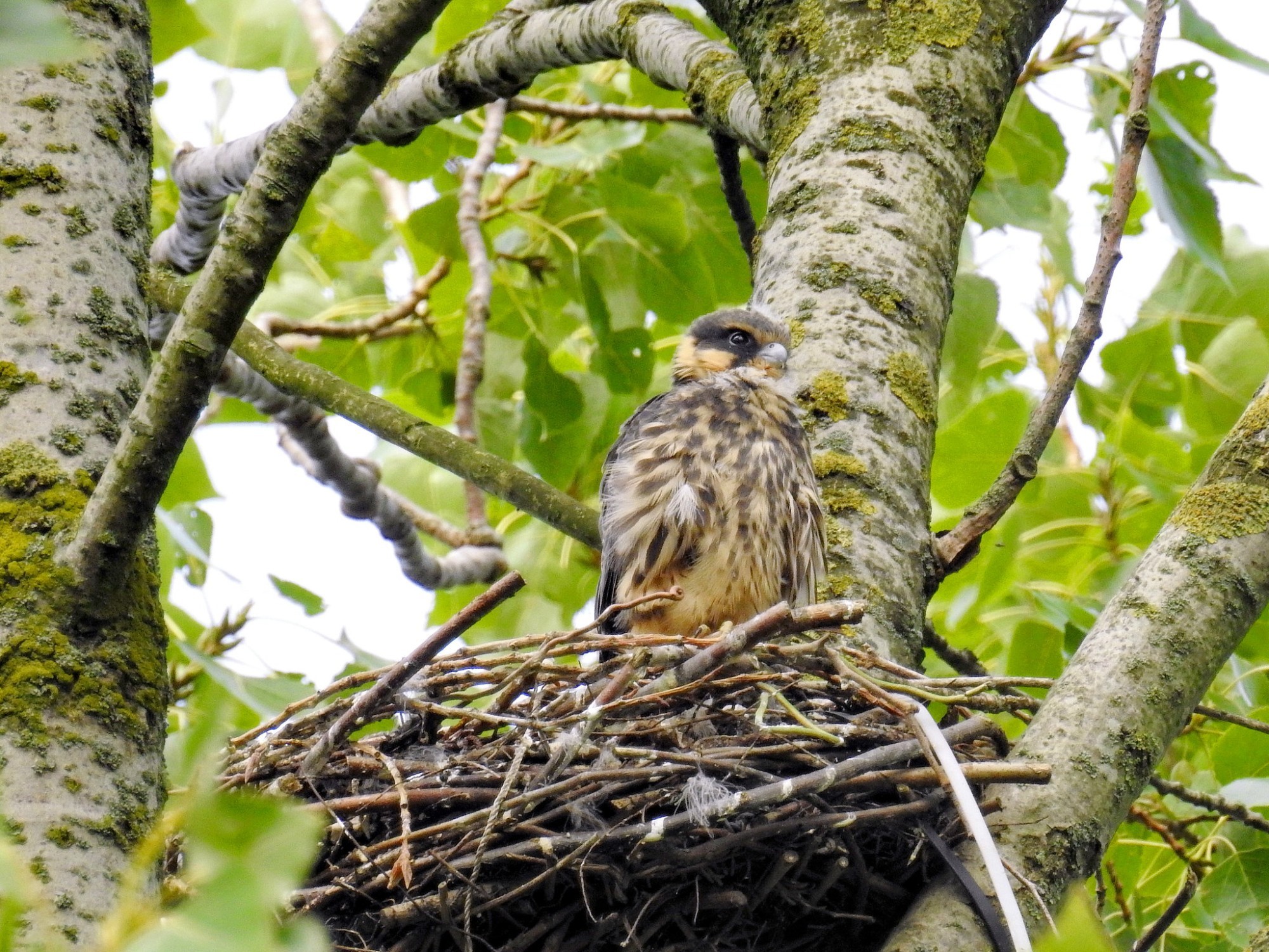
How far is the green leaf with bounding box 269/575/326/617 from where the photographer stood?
351cm

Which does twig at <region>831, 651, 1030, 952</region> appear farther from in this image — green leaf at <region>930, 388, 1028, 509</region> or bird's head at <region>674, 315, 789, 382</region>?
green leaf at <region>930, 388, 1028, 509</region>

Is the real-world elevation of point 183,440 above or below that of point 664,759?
above

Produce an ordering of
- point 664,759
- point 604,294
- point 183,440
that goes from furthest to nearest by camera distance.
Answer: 1. point 604,294
2. point 664,759
3. point 183,440

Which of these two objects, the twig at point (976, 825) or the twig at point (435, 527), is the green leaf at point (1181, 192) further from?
the twig at point (435, 527)

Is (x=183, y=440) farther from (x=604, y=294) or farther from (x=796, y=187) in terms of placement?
(x=604, y=294)

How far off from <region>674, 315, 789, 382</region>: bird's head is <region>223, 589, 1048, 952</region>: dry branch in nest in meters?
1.00

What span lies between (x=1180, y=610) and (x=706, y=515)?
109 centimetres

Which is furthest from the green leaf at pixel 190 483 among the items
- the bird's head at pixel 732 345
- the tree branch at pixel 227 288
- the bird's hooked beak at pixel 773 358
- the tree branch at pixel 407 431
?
the tree branch at pixel 227 288

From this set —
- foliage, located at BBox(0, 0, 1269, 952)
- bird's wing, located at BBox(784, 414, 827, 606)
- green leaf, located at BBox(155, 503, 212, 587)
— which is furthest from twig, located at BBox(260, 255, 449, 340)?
bird's wing, located at BBox(784, 414, 827, 606)

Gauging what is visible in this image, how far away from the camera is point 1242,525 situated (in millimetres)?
2441

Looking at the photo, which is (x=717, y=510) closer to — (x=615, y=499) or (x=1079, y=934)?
(x=615, y=499)

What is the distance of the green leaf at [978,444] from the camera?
4.24 m

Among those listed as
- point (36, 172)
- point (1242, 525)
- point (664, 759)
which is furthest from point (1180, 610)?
point (36, 172)

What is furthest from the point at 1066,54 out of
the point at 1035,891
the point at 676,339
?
the point at 1035,891
